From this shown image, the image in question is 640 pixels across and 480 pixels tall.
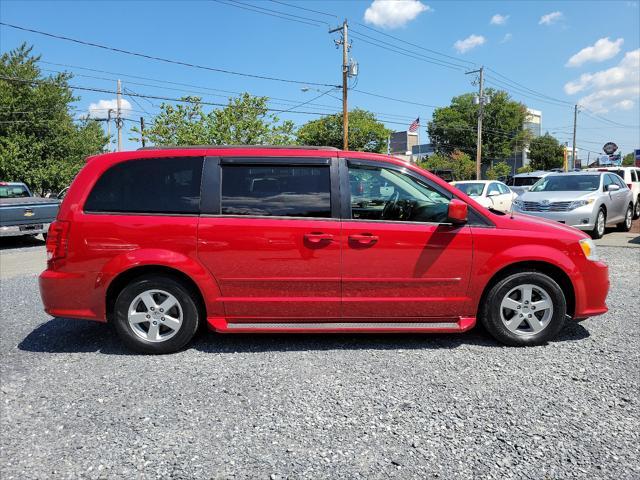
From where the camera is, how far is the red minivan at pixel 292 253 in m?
3.97

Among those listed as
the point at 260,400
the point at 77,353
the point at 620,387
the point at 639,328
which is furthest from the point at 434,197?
the point at 77,353

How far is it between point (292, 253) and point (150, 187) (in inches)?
54.3

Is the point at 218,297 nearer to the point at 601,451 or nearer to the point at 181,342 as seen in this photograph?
the point at 181,342

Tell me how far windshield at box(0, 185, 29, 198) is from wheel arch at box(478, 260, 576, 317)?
13480 mm

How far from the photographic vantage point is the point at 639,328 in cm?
465

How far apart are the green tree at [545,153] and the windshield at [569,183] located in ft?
232

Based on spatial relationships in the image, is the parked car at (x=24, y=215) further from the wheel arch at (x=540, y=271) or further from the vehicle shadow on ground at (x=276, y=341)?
the wheel arch at (x=540, y=271)

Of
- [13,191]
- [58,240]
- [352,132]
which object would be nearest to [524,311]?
[58,240]

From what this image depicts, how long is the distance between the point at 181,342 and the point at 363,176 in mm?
2169

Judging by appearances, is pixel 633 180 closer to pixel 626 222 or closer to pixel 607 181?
pixel 626 222

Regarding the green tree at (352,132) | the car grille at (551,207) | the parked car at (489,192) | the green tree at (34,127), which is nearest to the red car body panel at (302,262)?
the car grille at (551,207)

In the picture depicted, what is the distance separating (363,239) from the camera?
3961 millimetres

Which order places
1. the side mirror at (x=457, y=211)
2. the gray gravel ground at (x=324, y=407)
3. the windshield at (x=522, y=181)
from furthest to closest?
the windshield at (x=522, y=181) → the side mirror at (x=457, y=211) → the gray gravel ground at (x=324, y=407)

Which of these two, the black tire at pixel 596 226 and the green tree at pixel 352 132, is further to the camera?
the green tree at pixel 352 132
